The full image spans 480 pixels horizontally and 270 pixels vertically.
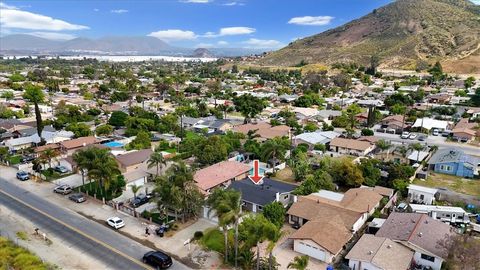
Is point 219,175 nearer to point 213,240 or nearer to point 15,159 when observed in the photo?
point 213,240

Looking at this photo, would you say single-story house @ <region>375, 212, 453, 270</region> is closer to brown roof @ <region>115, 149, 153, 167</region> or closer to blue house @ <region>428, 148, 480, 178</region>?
blue house @ <region>428, 148, 480, 178</region>

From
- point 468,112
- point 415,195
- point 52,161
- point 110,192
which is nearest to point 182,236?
point 110,192

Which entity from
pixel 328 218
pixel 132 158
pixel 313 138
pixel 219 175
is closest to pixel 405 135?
pixel 313 138

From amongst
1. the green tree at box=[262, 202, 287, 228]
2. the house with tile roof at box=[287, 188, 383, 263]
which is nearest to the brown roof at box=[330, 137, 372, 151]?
the house with tile roof at box=[287, 188, 383, 263]

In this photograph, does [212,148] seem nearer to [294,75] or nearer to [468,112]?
[468,112]

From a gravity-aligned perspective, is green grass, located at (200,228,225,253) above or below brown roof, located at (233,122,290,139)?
below
